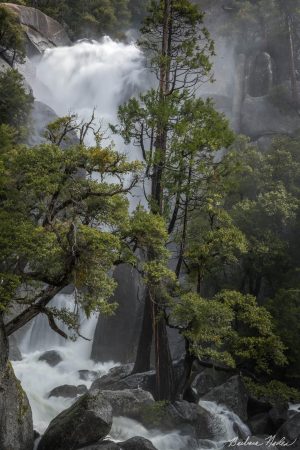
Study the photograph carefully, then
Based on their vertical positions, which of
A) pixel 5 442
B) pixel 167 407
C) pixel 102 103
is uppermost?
pixel 102 103

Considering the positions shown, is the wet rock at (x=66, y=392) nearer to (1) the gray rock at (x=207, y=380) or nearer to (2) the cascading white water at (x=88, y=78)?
(1) the gray rock at (x=207, y=380)

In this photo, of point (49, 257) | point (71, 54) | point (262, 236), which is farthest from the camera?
point (71, 54)

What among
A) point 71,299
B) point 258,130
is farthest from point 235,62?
point 71,299

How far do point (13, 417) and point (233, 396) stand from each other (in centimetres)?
912

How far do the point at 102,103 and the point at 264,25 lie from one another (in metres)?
17.5

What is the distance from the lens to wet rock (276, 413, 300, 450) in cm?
1464

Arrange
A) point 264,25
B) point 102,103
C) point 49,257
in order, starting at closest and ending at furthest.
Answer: point 49,257 → point 264,25 → point 102,103

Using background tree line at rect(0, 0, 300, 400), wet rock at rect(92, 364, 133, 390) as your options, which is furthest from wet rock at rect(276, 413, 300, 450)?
wet rock at rect(92, 364, 133, 390)

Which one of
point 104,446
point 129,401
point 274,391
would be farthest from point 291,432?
point 104,446

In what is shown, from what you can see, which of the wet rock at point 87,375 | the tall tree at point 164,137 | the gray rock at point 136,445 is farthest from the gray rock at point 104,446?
the wet rock at point 87,375

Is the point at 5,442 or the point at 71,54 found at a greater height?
the point at 71,54

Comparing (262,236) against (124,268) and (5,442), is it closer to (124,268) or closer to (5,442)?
(124,268)

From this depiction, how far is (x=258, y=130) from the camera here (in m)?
36.1

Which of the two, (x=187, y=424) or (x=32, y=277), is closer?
(x=32, y=277)
